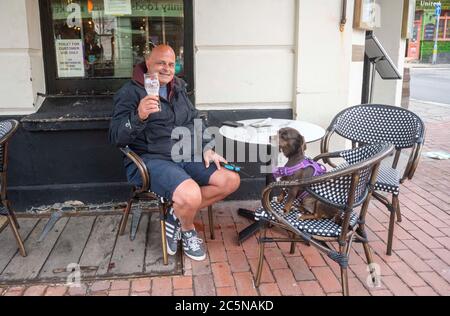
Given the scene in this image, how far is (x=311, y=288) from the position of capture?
104 inches

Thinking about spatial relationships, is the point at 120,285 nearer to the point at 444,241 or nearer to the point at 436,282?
the point at 436,282

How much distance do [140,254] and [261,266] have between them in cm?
88

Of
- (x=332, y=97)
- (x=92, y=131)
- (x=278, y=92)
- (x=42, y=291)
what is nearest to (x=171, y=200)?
(x=42, y=291)

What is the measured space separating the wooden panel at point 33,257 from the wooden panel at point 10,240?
38 mm

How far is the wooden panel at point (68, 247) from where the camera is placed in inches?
111

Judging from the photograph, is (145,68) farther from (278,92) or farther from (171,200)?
(278,92)

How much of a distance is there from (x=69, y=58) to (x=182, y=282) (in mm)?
2264

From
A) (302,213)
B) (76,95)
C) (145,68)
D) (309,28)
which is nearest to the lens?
(302,213)

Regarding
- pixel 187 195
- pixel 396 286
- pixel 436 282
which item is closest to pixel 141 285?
pixel 187 195

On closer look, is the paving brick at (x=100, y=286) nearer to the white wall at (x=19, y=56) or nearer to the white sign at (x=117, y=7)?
the white wall at (x=19, y=56)

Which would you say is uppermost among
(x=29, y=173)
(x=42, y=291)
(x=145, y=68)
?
(x=145, y=68)

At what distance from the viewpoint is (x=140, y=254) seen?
3.04 m

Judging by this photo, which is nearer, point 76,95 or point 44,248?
point 44,248

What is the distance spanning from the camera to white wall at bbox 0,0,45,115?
3.45 meters
